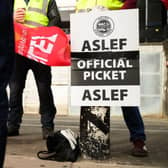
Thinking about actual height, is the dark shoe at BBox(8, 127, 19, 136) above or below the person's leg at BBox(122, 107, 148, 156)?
below

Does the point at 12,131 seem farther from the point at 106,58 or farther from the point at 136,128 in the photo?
the point at 106,58

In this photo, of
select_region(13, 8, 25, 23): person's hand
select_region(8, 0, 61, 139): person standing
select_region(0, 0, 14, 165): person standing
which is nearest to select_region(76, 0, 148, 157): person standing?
select_region(8, 0, 61, 139): person standing

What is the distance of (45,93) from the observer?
5.16 metres

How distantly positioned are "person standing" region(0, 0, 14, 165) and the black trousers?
2.64 m

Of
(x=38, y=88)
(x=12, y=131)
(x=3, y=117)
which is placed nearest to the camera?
(x=3, y=117)

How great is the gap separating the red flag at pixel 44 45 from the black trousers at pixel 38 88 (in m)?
0.43

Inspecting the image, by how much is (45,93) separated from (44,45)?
0.75 meters

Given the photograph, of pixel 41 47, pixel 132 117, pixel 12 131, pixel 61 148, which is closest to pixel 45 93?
pixel 12 131

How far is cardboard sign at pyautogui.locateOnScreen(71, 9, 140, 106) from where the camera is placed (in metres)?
4.24

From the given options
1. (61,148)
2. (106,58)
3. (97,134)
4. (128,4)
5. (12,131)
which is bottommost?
(12,131)

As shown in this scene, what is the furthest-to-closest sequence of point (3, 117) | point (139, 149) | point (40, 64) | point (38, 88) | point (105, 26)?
point (38, 88) < point (40, 64) < point (139, 149) < point (105, 26) < point (3, 117)

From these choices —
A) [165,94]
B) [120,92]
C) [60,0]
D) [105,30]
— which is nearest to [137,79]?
[120,92]

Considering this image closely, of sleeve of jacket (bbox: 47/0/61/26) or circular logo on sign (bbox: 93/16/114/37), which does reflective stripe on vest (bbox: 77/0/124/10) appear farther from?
sleeve of jacket (bbox: 47/0/61/26)

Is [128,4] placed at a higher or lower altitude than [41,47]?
higher
